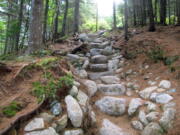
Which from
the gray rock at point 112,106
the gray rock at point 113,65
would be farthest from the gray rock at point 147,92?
the gray rock at point 113,65

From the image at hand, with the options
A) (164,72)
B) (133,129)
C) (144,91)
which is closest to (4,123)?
(133,129)

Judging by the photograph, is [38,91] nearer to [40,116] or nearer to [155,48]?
[40,116]

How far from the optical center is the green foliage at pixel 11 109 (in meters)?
2.18

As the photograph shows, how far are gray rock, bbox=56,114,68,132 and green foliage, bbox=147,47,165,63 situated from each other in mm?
3507

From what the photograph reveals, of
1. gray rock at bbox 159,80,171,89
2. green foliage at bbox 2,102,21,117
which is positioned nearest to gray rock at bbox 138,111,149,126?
gray rock at bbox 159,80,171,89

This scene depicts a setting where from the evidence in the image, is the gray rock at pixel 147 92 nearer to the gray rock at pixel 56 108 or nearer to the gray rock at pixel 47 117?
the gray rock at pixel 56 108

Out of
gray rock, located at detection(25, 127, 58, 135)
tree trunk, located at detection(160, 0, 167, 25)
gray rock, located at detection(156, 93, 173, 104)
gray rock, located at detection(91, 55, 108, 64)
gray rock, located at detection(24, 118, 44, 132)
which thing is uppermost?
tree trunk, located at detection(160, 0, 167, 25)

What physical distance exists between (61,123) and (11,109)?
2.76 feet

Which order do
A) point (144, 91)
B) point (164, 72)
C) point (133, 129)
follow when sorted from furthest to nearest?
point (164, 72) → point (144, 91) → point (133, 129)

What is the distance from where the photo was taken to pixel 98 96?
404 centimetres

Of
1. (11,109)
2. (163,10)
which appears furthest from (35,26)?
(163,10)

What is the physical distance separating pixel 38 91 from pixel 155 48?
4.15 meters

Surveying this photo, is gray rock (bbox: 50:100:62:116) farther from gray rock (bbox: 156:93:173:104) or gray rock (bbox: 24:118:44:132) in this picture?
gray rock (bbox: 156:93:173:104)

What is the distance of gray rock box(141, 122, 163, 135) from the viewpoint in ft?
8.52
